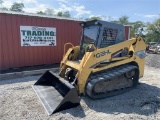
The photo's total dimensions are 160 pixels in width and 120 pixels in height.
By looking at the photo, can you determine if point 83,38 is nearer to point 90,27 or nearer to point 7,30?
point 90,27

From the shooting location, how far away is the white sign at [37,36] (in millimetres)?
8297

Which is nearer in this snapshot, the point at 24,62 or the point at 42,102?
the point at 42,102

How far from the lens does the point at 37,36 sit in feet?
28.4

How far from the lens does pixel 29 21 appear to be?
8.32 meters

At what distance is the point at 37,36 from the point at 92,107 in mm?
5549

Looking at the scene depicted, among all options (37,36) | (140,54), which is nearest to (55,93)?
(140,54)

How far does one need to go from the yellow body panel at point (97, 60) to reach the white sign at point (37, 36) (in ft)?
11.3

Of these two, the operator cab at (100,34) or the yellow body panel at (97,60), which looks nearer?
the yellow body panel at (97,60)

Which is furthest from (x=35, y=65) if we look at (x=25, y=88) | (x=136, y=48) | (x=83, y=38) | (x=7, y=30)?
Result: (x=136, y=48)

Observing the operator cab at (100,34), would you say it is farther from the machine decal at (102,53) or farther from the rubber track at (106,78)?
the rubber track at (106,78)

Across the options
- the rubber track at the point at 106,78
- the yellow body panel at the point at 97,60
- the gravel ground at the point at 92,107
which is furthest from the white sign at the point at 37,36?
the rubber track at the point at 106,78

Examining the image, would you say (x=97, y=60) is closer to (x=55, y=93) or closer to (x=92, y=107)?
(x=92, y=107)

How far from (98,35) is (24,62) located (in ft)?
15.8

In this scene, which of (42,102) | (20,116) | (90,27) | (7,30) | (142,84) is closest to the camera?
(20,116)
